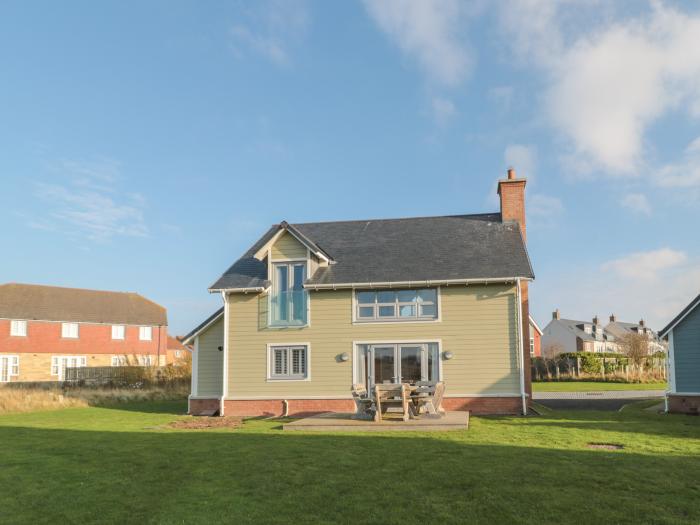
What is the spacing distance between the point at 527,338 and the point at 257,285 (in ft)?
32.7

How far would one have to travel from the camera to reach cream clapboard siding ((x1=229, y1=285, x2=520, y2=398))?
20.8 meters

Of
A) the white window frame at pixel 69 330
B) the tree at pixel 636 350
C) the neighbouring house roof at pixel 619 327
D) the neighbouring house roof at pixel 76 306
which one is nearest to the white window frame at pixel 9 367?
the neighbouring house roof at pixel 76 306

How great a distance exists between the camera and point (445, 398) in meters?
20.8

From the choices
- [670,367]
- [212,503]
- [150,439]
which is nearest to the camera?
[212,503]

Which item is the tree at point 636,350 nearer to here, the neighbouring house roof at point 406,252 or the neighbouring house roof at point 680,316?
the neighbouring house roof at point 680,316

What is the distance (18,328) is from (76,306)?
18.1 ft

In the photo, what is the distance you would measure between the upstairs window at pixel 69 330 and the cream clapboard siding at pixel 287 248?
1437 inches

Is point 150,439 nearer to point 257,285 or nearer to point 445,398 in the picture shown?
point 257,285

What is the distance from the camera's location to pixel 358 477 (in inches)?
376

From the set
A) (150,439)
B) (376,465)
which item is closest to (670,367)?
(376,465)

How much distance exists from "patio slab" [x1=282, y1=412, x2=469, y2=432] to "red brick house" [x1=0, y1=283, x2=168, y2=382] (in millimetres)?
32605

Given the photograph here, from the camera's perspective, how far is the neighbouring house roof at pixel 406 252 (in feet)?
70.9

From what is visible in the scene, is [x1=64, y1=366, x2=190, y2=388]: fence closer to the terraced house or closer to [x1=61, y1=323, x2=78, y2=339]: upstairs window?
the terraced house

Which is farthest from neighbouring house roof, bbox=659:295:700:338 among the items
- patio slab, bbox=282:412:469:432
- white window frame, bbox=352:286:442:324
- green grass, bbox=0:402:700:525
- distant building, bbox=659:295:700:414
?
patio slab, bbox=282:412:469:432
